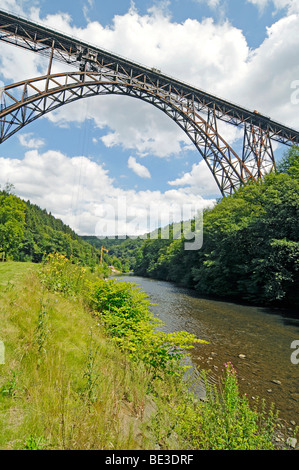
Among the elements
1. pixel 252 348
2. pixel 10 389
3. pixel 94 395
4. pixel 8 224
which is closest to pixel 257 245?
pixel 252 348

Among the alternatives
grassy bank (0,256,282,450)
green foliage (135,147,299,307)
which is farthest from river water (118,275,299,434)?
green foliage (135,147,299,307)

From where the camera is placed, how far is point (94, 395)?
8.93ft

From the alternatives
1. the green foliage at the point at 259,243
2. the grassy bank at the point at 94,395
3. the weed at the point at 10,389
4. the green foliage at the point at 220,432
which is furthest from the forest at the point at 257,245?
the green foliage at the point at 220,432

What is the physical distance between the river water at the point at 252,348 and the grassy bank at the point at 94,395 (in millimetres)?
1206

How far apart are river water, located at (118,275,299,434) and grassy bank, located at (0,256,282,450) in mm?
1206

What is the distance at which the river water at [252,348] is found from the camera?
4.94 meters

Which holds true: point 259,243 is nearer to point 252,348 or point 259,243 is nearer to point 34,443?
point 252,348

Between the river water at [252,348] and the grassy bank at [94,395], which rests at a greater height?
the grassy bank at [94,395]

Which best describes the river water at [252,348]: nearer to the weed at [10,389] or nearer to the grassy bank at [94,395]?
the grassy bank at [94,395]

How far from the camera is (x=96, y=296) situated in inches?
257

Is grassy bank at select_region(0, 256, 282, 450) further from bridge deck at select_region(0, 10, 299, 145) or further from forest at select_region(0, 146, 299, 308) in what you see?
bridge deck at select_region(0, 10, 299, 145)

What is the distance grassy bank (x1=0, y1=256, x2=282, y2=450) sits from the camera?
7.40 ft
